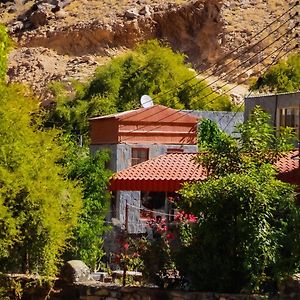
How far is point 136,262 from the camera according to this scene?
572 inches

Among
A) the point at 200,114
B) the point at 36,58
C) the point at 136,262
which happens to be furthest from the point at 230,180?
the point at 36,58

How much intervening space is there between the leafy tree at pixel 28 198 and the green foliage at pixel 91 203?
6.01 m

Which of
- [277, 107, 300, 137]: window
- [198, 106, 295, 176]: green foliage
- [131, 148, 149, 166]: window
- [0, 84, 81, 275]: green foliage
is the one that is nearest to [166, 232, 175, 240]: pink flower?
[198, 106, 295, 176]: green foliage

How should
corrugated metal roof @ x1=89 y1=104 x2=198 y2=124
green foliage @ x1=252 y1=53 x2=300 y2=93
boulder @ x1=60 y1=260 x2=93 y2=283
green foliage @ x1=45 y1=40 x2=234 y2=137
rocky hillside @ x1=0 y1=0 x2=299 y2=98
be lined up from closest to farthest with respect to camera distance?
boulder @ x1=60 y1=260 x2=93 y2=283 → corrugated metal roof @ x1=89 y1=104 x2=198 y2=124 → green foliage @ x1=252 y1=53 x2=300 y2=93 → green foliage @ x1=45 y1=40 x2=234 y2=137 → rocky hillside @ x1=0 y1=0 x2=299 y2=98

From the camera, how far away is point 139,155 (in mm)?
31484

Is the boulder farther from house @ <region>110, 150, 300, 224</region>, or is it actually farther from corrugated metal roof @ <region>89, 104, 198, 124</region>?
corrugated metal roof @ <region>89, 104, 198, 124</region>

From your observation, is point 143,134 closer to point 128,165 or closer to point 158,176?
point 128,165

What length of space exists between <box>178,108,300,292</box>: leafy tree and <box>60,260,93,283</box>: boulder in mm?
1837

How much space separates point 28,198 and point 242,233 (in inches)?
154

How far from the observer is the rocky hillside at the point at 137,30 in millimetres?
70500

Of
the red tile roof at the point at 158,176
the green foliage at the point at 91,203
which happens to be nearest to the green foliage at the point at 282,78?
the red tile roof at the point at 158,176

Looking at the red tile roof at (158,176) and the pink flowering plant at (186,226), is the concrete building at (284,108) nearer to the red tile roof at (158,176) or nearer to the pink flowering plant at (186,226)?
the red tile roof at (158,176)

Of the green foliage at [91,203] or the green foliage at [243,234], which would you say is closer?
the green foliage at [243,234]

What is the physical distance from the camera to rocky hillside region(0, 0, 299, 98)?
70.5m
